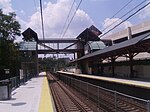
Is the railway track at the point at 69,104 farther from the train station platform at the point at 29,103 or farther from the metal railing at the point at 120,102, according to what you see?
the metal railing at the point at 120,102

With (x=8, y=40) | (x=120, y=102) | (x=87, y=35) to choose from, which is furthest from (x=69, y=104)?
(x=87, y=35)

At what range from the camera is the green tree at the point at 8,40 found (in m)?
58.3

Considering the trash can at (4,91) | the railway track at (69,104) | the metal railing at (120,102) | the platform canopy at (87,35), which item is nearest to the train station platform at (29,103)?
the trash can at (4,91)

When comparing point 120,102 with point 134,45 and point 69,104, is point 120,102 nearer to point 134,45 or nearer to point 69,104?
point 69,104

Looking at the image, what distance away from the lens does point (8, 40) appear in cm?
6012

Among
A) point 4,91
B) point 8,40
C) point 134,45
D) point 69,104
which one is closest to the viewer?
point 4,91

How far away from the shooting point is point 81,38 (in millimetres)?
93000

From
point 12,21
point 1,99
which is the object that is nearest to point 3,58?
point 12,21

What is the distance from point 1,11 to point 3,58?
9.10 metres

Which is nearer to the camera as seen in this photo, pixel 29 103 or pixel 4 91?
pixel 29 103

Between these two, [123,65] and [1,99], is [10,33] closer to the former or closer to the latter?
[123,65]

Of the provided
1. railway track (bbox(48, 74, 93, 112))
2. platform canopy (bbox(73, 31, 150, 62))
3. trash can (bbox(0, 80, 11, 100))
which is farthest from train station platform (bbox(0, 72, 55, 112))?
platform canopy (bbox(73, 31, 150, 62))

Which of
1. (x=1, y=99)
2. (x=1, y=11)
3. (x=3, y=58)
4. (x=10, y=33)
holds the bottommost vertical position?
(x=1, y=99)

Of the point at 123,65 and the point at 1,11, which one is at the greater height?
the point at 1,11
